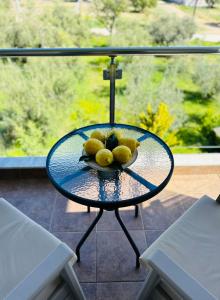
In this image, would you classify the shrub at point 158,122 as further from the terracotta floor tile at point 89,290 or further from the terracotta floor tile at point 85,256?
the terracotta floor tile at point 89,290

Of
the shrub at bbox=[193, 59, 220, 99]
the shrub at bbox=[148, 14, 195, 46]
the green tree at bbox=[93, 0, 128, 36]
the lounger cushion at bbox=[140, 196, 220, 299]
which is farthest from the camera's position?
the green tree at bbox=[93, 0, 128, 36]

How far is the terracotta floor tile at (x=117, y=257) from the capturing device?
1798 millimetres

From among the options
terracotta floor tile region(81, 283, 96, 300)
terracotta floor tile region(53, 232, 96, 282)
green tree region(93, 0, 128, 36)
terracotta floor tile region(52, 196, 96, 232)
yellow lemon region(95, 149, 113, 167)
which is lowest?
terracotta floor tile region(81, 283, 96, 300)

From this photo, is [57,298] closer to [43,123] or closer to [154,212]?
[154,212]

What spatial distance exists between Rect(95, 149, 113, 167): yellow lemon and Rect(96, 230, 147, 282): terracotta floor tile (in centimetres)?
74

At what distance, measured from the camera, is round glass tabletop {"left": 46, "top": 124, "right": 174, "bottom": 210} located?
142 cm

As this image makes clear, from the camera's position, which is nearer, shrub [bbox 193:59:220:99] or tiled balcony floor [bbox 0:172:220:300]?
tiled balcony floor [bbox 0:172:220:300]

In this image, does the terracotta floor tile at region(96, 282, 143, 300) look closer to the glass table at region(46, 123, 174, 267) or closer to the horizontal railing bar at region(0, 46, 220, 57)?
the glass table at region(46, 123, 174, 267)

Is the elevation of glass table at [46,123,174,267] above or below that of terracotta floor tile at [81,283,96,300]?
above

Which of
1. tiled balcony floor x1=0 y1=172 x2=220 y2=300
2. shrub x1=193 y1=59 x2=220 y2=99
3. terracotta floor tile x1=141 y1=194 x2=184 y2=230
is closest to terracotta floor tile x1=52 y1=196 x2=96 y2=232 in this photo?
tiled balcony floor x1=0 y1=172 x2=220 y2=300

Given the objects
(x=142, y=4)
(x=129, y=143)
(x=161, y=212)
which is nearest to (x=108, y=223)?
(x=161, y=212)

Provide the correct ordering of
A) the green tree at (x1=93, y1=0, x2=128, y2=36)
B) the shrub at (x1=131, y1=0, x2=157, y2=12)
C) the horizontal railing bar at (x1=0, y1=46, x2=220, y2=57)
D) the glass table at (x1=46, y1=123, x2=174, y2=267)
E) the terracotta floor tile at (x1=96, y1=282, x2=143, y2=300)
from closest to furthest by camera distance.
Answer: the glass table at (x1=46, y1=123, x2=174, y2=267)
the terracotta floor tile at (x1=96, y1=282, x2=143, y2=300)
the horizontal railing bar at (x1=0, y1=46, x2=220, y2=57)
the green tree at (x1=93, y1=0, x2=128, y2=36)
the shrub at (x1=131, y1=0, x2=157, y2=12)

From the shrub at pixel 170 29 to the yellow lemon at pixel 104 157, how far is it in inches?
425

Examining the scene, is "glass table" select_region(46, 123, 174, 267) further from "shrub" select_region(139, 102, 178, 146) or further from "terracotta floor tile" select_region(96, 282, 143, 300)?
"shrub" select_region(139, 102, 178, 146)
